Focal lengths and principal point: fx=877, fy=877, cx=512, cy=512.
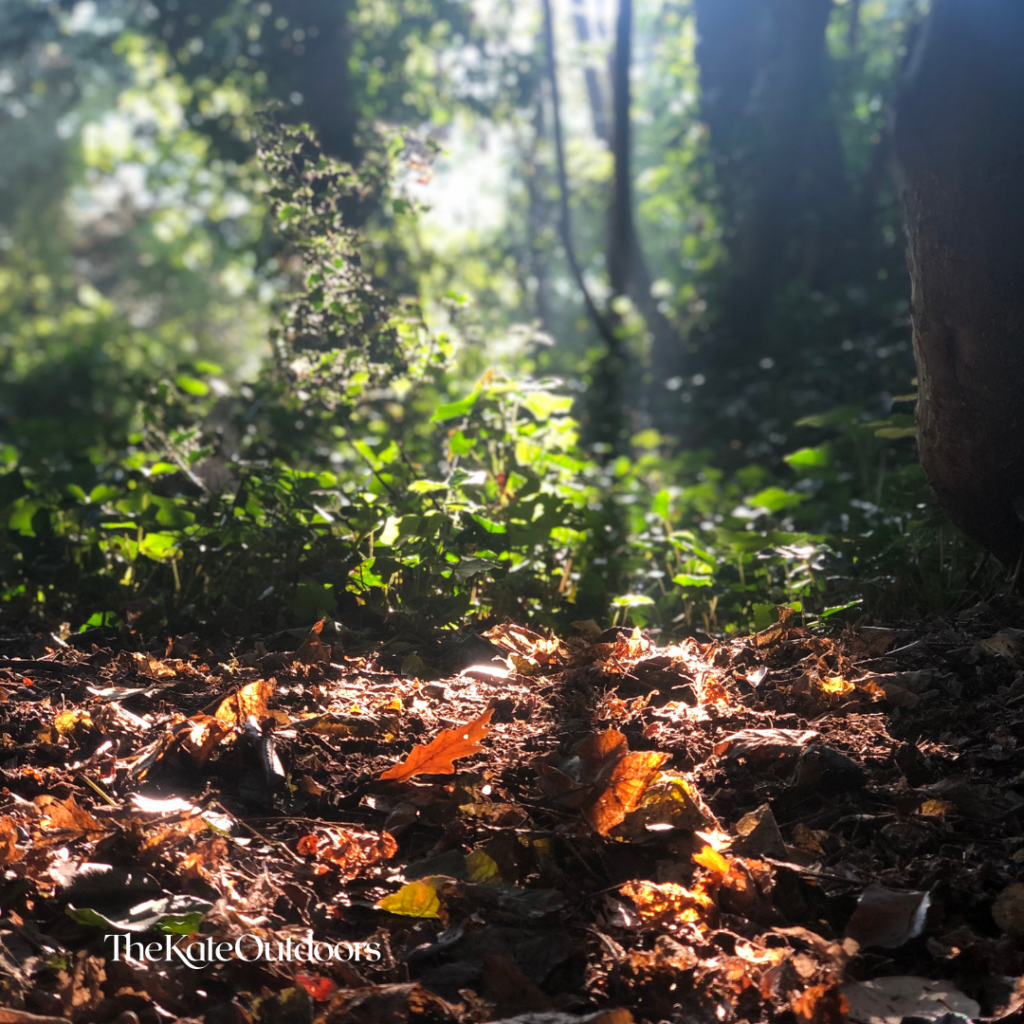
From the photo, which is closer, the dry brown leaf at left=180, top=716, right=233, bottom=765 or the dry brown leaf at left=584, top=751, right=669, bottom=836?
the dry brown leaf at left=584, top=751, right=669, bottom=836

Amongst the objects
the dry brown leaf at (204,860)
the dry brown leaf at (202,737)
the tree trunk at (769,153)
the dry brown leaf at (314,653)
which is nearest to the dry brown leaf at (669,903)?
the dry brown leaf at (204,860)

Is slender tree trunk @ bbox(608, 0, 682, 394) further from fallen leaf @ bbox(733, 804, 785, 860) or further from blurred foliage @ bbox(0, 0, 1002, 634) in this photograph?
fallen leaf @ bbox(733, 804, 785, 860)

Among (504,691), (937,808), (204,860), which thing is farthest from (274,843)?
(937,808)

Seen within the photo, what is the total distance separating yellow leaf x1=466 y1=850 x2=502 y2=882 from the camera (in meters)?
1.43

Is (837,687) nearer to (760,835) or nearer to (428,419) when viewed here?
(760,835)

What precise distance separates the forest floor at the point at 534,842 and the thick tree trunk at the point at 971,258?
1.36ft

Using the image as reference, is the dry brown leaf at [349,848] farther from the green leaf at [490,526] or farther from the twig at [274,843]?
the green leaf at [490,526]

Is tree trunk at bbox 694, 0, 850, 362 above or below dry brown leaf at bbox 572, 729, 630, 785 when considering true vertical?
above

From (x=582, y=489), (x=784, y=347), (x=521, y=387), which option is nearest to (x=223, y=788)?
(x=521, y=387)

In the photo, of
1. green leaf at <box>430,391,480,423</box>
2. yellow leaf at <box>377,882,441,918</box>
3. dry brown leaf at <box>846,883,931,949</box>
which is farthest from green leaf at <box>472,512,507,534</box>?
dry brown leaf at <box>846,883,931,949</box>

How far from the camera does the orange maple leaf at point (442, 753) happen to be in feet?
5.59

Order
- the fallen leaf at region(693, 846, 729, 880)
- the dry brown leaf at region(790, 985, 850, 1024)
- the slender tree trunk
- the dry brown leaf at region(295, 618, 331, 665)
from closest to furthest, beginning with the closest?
1. the dry brown leaf at region(790, 985, 850, 1024)
2. the fallen leaf at region(693, 846, 729, 880)
3. the dry brown leaf at region(295, 618, 331, 665)
4. the slender tree trunk

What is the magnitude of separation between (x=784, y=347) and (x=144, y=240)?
30.9 metres

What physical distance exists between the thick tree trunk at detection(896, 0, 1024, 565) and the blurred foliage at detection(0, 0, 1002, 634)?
0.42 metres
